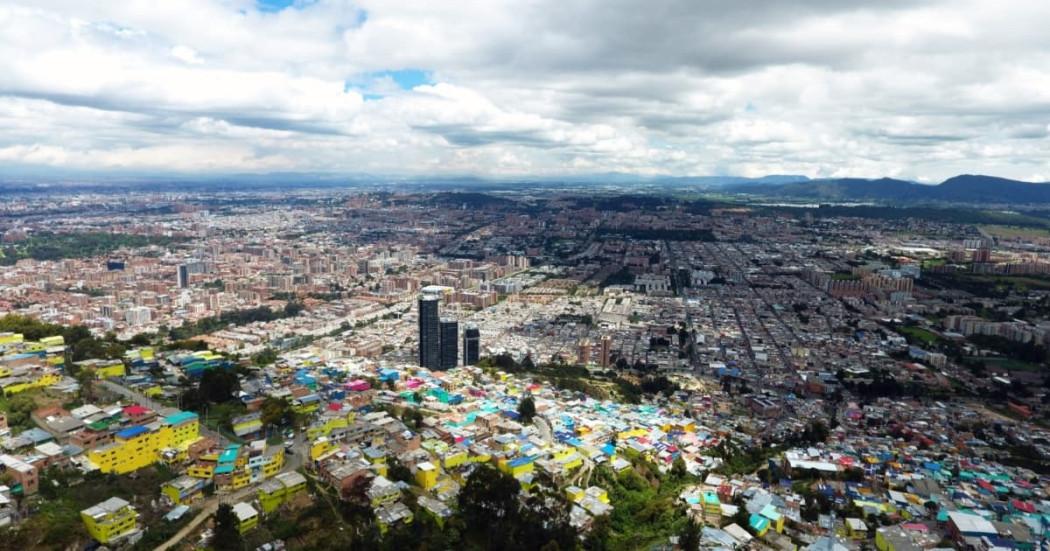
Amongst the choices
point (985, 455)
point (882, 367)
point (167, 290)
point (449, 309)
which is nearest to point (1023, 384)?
point (882, 367)

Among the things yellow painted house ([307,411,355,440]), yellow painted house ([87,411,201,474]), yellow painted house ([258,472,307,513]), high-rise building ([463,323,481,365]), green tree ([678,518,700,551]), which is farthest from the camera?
high-rise building ([463,323,481,365])

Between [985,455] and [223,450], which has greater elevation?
[223,450]

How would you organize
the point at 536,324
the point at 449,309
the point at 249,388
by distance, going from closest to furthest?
the point at 249,388, the point at 536,324, the point at 449,309

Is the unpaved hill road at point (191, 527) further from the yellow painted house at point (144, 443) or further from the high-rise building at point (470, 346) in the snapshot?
the high-rise building at point (470, 346)

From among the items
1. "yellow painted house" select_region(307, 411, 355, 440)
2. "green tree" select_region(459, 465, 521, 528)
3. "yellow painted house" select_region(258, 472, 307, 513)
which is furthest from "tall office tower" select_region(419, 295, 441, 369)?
"green tree" select_region(459, 465, 521, 528)

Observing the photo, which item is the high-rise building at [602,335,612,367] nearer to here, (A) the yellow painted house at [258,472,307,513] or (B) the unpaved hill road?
(A) the yellow painted house at [258,472,307,513]

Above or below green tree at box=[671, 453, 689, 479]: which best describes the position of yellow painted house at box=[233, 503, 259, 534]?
above

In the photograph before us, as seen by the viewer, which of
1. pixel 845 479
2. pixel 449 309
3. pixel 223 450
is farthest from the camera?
pixel 449 309

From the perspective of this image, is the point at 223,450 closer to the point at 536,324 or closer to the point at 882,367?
the point at 536,324
